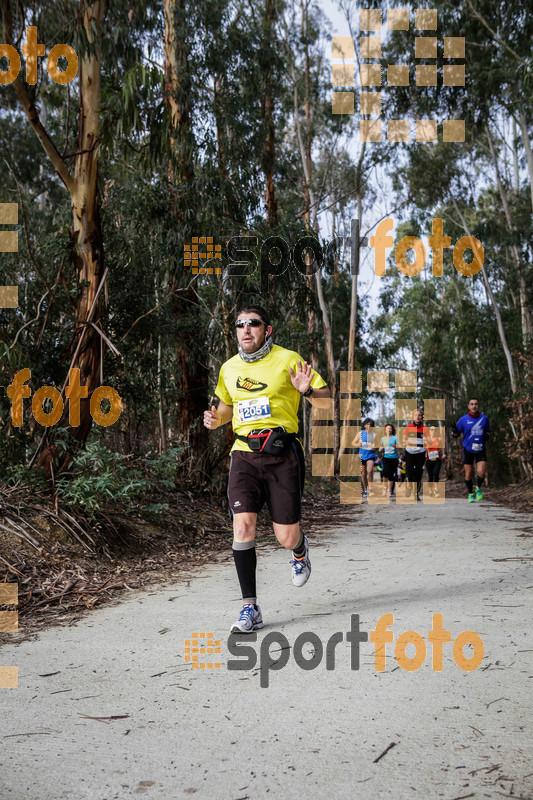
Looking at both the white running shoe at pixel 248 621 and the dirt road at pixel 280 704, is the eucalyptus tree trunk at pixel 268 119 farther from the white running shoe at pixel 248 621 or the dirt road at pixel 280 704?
the white running shoe at pixel 248 621

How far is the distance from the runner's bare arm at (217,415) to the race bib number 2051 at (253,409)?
253 millimetres

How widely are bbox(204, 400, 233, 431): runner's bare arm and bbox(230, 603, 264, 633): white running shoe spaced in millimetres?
1162

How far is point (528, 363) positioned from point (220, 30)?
9.33 m

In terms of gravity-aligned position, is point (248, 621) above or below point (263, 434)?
below

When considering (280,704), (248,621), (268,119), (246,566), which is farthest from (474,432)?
(280,704)

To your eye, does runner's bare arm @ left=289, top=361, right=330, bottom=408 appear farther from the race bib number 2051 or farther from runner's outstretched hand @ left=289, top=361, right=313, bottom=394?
the race bib number 2051

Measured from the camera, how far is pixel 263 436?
461cm

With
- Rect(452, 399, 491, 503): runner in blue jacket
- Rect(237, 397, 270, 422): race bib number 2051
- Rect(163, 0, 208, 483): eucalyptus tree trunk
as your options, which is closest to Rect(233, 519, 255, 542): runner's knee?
Rect(237, 397, 270, 422): race bib number 2051

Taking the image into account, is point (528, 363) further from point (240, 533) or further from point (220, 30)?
point (240, 533)

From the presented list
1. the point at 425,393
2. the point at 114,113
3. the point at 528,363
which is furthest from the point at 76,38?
the point at 425,393

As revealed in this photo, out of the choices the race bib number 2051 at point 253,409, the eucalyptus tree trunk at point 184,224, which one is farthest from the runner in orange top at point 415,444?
the race bib number 2051 at point 253,409

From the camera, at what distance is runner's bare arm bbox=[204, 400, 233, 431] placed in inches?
193

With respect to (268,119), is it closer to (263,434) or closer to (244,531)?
(263,434)

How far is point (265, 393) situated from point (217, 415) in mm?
448
